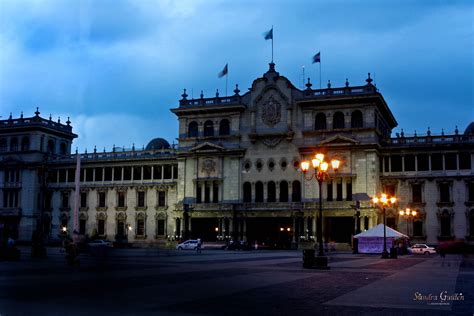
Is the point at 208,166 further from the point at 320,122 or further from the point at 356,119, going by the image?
the point at 356,119

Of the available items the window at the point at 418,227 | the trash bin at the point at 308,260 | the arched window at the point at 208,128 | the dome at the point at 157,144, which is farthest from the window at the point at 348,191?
the trash bin at the point at 308,260

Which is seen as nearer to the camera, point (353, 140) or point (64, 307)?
point (64, 307)

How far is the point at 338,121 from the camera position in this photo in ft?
241

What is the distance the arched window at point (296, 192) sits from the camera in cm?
→ 7369

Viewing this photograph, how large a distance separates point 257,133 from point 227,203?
9.73m

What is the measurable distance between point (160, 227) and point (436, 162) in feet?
122

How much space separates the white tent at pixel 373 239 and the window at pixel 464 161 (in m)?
16.6

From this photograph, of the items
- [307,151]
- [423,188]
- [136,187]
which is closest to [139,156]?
[136,187]

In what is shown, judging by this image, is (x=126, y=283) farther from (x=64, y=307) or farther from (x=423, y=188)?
(x=423, y=188)

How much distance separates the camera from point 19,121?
90.2 meters

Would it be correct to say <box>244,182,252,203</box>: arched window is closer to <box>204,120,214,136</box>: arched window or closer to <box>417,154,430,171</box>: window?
<box>204,120,214,136</box>: arched window

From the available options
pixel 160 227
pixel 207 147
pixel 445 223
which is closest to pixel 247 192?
pixel 207 147

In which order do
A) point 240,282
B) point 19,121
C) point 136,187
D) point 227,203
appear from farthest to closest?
point 19,121 → point 136,187 → point 227,203 → point 240,282

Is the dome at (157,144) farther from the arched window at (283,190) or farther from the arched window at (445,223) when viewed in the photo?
the arched window at (445,223)
